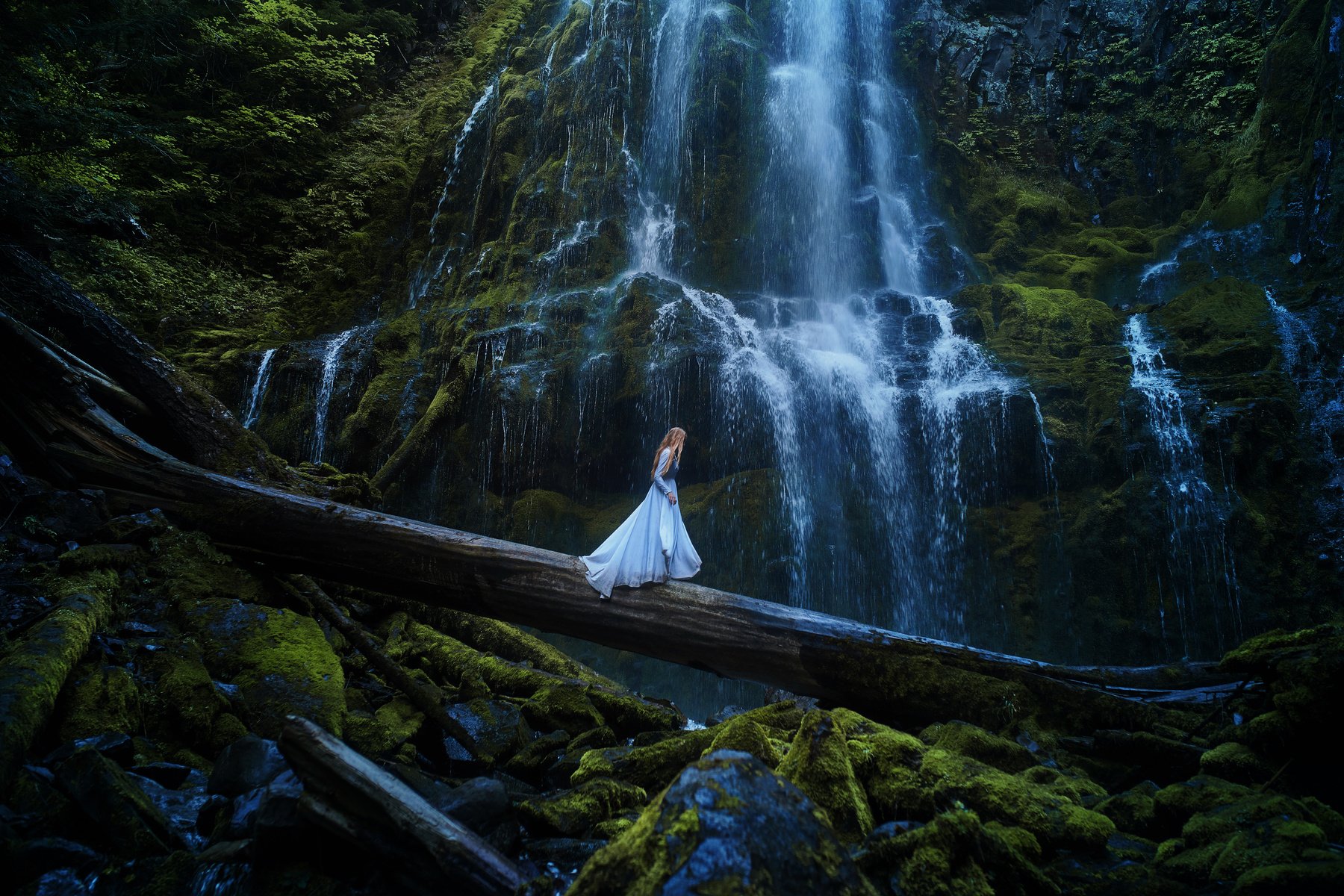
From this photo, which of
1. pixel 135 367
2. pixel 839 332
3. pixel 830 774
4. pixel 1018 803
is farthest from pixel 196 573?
pixel 839 332

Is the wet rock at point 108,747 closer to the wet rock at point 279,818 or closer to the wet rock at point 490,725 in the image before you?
the wet rock at point 279,818

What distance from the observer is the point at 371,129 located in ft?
68.5

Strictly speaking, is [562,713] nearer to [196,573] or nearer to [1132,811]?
[196,573]

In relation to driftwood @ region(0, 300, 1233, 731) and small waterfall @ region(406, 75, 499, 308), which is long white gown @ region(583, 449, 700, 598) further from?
small waterfall @ region(406, 75, 499, 308)

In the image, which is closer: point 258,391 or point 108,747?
point 108,747

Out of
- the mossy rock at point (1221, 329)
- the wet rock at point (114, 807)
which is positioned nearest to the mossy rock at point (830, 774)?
the wet rock at point (114, 807)

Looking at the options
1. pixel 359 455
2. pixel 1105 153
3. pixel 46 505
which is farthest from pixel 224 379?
pixel 1105 153

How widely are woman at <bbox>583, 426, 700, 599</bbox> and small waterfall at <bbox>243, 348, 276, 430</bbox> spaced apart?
37.3ft

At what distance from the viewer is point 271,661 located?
4797 millimetres

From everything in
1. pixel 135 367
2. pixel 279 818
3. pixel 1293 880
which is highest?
pixel 135 367

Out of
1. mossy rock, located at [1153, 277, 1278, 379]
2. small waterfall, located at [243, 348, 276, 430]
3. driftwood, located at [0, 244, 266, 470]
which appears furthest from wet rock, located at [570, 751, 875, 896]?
small waterfall, located at [243, 348, 276, 430]

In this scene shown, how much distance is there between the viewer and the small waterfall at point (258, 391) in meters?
13.5

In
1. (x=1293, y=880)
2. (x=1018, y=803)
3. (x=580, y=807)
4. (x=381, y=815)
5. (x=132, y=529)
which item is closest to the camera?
(x=1293, y=880)

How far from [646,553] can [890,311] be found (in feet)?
38.6
